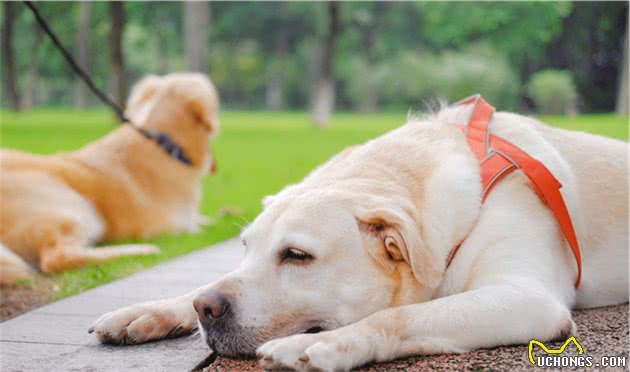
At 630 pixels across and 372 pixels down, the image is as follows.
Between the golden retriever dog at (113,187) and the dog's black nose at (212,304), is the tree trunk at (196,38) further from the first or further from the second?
the dog's black nose at (212,304)

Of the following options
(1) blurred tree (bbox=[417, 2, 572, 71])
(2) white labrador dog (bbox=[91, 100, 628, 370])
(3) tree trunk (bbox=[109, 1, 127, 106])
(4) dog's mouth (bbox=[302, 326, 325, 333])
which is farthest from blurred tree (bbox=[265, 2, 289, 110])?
(4) dog's mouth (bbox=[302, 326, 325, 333])

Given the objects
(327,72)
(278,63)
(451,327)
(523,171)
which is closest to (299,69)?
(278,63)

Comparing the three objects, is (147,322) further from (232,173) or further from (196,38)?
(196,38)

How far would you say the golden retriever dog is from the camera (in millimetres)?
5422

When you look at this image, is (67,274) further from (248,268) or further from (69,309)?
(248,268)

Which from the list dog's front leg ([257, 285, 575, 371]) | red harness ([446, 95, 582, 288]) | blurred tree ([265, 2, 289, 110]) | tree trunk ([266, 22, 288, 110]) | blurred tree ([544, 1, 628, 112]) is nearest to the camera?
dog's front leg ([257, 285, 575, 371])

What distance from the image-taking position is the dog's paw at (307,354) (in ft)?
7.62


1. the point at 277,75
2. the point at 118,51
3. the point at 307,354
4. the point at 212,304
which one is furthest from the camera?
the point at 277,75

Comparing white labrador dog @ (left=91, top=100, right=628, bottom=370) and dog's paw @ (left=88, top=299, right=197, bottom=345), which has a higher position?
white labrador dog @ (left=91, top=100, right=628, bottom=370)

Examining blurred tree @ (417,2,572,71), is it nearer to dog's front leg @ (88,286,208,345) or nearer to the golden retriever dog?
the golden retriever dog

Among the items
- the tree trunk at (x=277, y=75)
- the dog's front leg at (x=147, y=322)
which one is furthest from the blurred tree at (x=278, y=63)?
the dog's front leg at (x=147, y=322)

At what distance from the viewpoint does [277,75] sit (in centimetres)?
6081

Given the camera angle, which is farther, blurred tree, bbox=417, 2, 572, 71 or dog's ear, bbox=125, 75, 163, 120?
→ blurred tree, bbox=417, 2, 572, 71

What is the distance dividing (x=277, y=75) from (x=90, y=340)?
58706 millimetres
